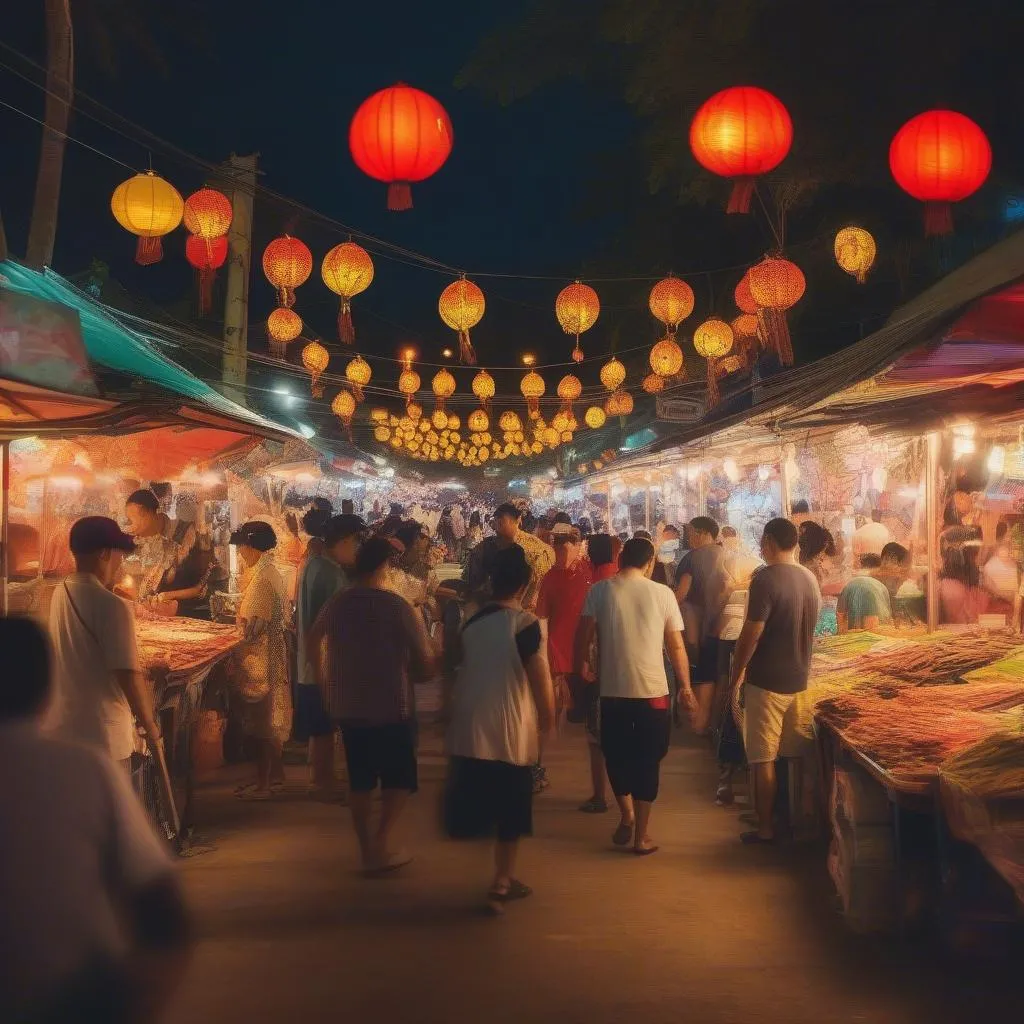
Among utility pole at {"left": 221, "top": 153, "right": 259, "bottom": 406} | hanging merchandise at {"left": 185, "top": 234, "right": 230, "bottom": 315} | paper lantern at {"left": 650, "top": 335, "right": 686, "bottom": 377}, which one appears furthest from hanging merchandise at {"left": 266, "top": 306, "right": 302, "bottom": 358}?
paper lantern at {"left": 650, "top": 335, "right": 686, "bottom": 377}

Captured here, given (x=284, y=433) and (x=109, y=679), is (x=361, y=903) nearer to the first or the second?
(x=109, y=679)

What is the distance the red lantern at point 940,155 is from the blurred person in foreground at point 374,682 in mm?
4985

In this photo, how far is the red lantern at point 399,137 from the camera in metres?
8.26

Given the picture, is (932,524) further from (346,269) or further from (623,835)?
(346,269)

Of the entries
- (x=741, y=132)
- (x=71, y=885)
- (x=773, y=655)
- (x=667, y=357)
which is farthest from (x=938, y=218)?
(x=71, y=885)

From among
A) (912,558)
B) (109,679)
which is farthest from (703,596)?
(109,679)

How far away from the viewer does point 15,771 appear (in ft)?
6.98

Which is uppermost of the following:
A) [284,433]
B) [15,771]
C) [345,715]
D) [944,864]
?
[284,433]

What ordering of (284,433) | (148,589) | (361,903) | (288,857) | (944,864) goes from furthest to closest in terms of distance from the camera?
(148,589), (284,433), (288,857), (361,903), (944,864)

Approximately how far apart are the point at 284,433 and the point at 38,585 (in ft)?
7.70

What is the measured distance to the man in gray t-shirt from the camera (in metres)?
7.05

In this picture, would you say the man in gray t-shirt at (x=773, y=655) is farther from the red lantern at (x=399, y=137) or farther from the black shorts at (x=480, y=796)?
the red lantern at (x=399, y=137)

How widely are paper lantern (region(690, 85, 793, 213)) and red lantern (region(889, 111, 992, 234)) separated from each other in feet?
2.92

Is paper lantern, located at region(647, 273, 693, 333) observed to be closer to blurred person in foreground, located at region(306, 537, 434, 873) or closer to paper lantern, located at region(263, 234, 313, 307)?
paper lantern, located at region(263, 234, 313, 307)
